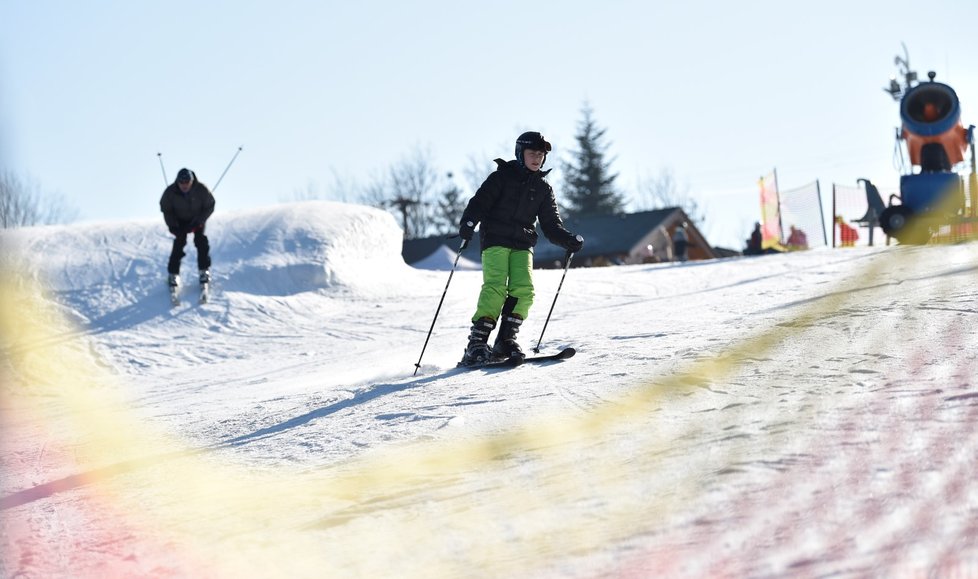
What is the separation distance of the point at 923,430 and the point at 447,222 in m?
74.3

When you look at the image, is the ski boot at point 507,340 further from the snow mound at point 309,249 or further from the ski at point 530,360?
the snow mound at point 309,249

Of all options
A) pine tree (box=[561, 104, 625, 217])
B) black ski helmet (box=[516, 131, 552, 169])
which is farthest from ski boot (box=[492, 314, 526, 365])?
pine tree (box=[561, 104, 625, 217])

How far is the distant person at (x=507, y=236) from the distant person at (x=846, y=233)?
776 inches

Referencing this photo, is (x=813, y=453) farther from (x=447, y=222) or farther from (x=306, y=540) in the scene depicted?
(x=447, y=222)

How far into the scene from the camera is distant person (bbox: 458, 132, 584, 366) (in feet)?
26.6

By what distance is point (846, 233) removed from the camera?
2659cm

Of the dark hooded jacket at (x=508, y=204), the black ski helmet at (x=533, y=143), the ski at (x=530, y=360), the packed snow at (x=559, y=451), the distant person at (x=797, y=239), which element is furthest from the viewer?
the distant person at (x=797, y=239)

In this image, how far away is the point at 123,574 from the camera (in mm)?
3893

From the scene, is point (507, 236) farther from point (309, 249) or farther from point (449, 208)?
point (449, 208)

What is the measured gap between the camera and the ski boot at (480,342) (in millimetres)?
8164

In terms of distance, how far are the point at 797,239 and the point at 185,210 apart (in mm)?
16762

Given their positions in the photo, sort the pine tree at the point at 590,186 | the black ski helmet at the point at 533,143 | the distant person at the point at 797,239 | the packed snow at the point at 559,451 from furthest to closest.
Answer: the pine tree at the point at 590,186
the distant person at the point at 797,239
the black ski helmet at the point at 533,143
the packed snow at the point at 559,451

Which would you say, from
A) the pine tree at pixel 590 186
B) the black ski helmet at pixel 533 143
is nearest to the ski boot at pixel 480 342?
the black ski helmet at pixel 533 143

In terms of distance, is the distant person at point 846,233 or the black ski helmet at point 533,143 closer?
the black ski helmet at point 533,143
